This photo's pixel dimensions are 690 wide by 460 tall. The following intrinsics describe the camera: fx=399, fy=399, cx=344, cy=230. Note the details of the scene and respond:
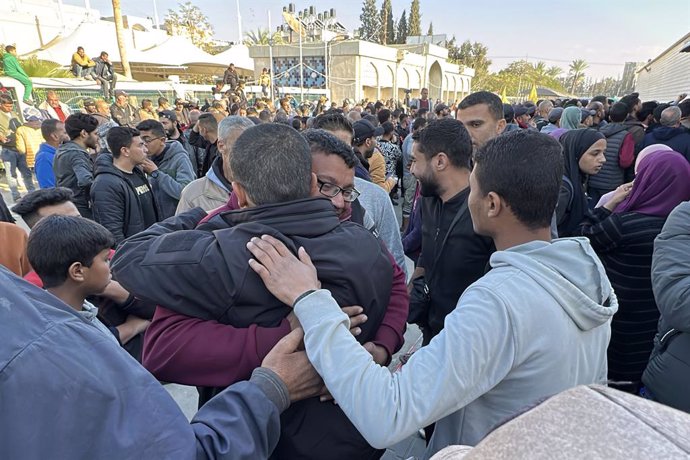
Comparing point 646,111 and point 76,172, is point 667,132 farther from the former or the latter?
point 76,172

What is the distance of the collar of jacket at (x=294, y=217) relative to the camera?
1.20m

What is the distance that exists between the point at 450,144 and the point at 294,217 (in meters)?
1.49

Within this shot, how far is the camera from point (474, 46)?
209ft

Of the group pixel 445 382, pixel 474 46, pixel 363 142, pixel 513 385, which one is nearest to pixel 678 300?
pixel 513 385

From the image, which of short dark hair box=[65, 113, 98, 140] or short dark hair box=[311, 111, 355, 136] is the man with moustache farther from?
short dark hair box=[65, 113, 98, 140]

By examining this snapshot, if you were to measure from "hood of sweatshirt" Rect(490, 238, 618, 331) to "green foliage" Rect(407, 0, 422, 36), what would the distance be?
73.6 meters

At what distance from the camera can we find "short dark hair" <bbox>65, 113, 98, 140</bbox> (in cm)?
469

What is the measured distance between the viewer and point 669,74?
21594 millimetres

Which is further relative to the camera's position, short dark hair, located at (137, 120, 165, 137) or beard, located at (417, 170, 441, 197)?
short dark hair, located at (137, 120, 165, 137)

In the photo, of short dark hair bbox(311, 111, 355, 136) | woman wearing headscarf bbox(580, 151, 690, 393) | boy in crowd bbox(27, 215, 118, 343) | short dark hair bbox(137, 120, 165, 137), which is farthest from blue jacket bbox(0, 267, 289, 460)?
short dark hair bbox(137, 120, 165, 137)

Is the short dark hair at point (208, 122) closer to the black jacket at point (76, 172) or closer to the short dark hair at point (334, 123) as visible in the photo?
the black jacket at point (76, 172)

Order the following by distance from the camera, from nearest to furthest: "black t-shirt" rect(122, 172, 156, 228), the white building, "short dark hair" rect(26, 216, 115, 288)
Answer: "short dark hair" rect(26, 216, 115, 288) → "black t-shirt" rect(122, 172, 156, 228) → the white building

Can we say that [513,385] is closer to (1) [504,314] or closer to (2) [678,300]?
(1) [504,314]

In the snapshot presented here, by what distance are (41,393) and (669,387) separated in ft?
7.31
